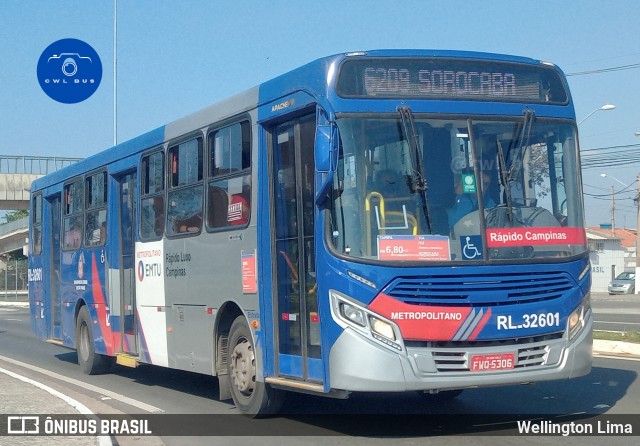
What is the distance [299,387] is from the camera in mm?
8672

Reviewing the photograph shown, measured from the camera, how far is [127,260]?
14.0m

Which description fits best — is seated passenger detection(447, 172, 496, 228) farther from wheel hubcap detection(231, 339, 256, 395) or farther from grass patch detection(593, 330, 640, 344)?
grass patch detection(593, 330, 640, 344)

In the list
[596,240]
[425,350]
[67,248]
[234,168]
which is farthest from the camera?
[596,240]

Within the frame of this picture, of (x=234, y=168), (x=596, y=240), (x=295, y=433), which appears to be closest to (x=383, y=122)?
(x=234, y=168)

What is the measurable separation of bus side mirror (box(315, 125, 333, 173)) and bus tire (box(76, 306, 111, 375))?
340 inches

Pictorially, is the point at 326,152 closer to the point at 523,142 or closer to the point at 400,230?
the point at 400,230

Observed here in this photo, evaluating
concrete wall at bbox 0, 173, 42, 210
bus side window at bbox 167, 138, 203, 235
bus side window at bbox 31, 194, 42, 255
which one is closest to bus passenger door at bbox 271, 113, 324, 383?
bus side window at bbox 167, 138, 203, 235

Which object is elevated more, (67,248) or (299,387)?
(67,248)

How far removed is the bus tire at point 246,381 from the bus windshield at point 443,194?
7.73 feet

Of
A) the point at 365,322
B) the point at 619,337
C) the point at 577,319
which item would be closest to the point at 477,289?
the point at 365,322

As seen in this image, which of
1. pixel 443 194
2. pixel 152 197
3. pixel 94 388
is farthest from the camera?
pixel 94 388

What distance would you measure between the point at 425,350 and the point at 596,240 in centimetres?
7819

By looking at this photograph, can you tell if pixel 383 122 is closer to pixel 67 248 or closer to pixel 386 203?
pixel 386 203

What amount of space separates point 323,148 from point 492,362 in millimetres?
2461
